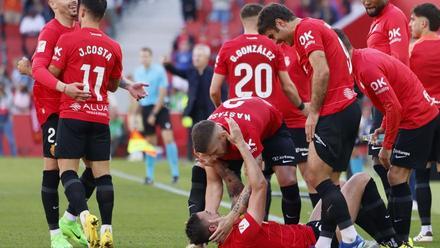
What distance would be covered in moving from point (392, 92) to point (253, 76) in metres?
2.29

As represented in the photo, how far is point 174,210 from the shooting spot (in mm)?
14016

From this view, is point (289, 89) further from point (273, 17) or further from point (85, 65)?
point (85, 65)

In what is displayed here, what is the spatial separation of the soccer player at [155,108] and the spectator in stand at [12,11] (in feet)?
49.7

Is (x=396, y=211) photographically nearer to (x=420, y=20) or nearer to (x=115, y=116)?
(x=420, y=20)

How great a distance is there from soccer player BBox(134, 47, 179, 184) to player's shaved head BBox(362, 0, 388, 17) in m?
7.80

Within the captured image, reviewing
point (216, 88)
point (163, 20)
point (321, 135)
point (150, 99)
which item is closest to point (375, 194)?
point (321, 135)

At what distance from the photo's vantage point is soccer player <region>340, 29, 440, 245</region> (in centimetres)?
945

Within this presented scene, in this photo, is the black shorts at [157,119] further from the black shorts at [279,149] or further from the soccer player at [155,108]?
the black shorts at [279,149]

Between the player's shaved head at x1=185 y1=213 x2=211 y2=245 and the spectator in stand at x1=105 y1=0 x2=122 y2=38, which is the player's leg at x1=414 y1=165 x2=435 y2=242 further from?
the spectator in stand at x1=105 y1=0 x2=122 y2=38

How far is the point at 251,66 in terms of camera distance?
11289 mm

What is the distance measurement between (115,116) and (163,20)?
8592 millimetres

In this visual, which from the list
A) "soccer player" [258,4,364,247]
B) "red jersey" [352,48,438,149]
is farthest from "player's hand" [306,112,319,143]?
"red jersey" [352,48,438,149]

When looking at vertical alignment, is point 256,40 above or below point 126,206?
above

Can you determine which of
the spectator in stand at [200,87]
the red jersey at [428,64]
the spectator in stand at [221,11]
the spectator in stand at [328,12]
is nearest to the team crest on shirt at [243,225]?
the red jersey at [428,64]
